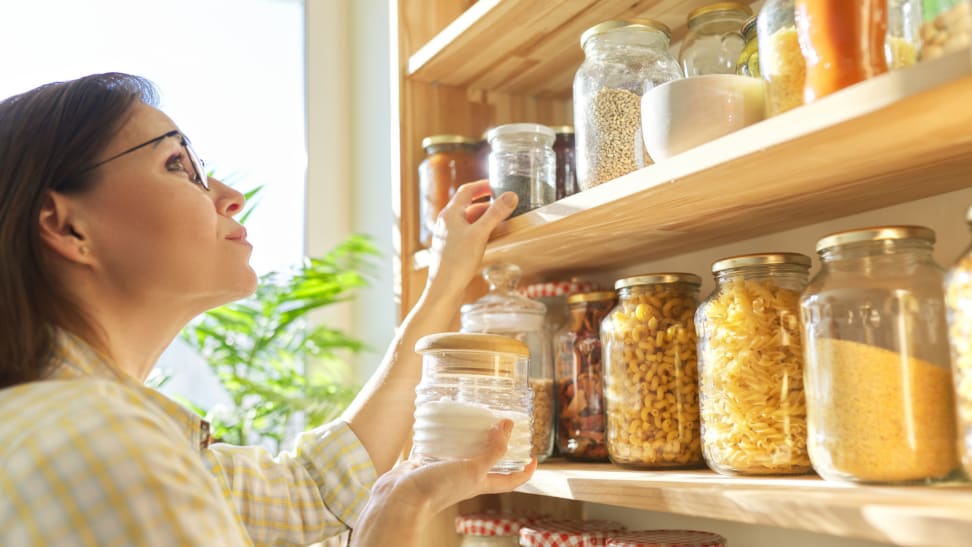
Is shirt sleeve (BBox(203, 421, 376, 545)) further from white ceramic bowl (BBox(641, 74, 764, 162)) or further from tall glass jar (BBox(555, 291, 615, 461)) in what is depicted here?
white ceramic bowl (BBox(641, 74, 764, 162))

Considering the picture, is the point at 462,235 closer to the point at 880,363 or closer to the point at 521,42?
the point at 521,42

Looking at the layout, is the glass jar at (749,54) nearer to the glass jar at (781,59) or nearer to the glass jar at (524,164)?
the glass jar at (781,59)

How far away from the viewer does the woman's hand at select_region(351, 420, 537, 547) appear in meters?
0.84

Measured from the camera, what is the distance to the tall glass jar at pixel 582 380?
114 centimetres

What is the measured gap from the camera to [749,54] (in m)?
0.93

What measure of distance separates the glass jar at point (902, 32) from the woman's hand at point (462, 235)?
53 cm

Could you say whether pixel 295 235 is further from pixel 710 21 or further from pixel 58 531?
pixel 58 531

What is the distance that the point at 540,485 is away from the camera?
1046 mm

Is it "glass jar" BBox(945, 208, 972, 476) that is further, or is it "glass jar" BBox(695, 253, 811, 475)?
"glass jar" BBox(695, 253, 811, 475)

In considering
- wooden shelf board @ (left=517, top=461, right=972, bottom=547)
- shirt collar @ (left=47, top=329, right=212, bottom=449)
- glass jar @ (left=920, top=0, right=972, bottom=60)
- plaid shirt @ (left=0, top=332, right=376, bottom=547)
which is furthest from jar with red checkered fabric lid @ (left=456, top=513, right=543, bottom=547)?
glass jar @ (left=920, top=0, right=972, bottom=60)

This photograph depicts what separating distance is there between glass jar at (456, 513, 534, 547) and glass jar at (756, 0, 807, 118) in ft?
2.29

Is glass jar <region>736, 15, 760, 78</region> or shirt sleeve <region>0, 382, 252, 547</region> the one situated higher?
glass jar <region>736, 15, 760, 78</region>

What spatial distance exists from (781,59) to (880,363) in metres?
0.29

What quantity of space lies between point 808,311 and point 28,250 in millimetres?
775
